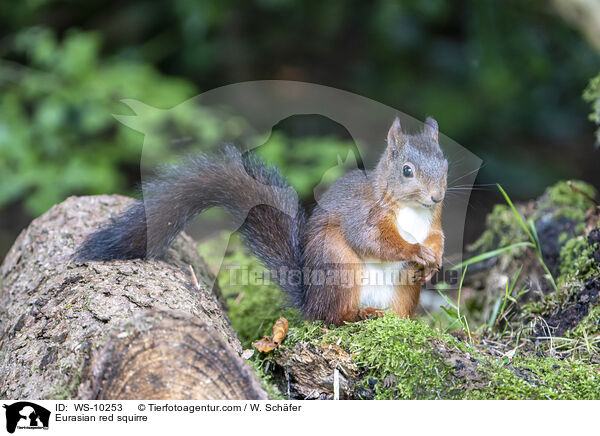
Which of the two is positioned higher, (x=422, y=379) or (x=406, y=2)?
(x=406, y=2)

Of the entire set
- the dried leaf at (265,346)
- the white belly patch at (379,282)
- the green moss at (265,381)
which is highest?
the white belly patch at (379,282)

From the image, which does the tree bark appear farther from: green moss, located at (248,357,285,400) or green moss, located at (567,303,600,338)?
green moss, located at (567,303,600,338)

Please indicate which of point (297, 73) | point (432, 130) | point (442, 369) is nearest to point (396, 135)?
point (432, 130)

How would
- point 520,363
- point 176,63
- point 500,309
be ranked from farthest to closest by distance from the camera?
1. point 176,63
2. point 500,309
3. point 520,363

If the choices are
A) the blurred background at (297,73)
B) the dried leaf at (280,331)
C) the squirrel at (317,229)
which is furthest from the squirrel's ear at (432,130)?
the blurred background at (297,73)

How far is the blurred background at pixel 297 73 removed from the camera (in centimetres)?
358

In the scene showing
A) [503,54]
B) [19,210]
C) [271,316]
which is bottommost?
[271,316]

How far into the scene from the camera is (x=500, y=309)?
7.26 ft

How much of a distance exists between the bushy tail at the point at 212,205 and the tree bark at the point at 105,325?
68 mm

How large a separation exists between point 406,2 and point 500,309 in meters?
2.17

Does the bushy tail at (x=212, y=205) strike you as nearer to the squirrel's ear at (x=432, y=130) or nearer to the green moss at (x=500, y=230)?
the squirrel's ear at (x=432, y=130)

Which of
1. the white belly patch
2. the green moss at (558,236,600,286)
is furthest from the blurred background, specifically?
the white belly patch
